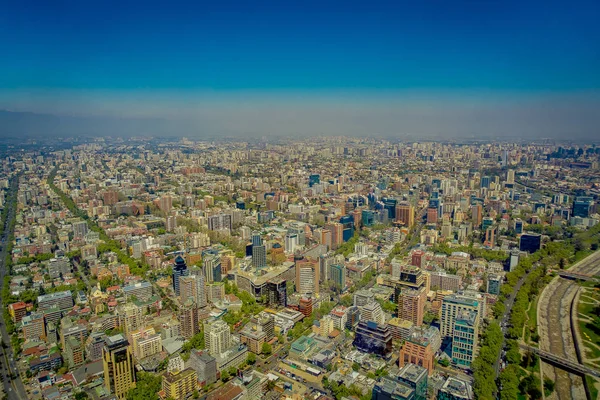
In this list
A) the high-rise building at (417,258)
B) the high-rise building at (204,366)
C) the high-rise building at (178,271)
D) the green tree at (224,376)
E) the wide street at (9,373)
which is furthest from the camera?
the high-rise building at (417,258)

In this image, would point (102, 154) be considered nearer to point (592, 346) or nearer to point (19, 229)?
point (19, 229)

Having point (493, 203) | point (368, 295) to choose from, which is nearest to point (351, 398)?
point (368, 295)

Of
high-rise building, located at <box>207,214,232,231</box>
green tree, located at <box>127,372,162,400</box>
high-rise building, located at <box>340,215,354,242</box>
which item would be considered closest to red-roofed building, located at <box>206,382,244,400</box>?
green tree, located at <box>127,372,162,400</box>

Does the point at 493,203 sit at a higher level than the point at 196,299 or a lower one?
higher

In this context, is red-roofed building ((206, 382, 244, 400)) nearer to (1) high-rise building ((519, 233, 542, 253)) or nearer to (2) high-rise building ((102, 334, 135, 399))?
(2) high-rise building ((102, 334, 135, 399))

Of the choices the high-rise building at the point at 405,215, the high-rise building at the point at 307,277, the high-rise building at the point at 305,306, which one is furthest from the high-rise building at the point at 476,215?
the high-rise building at the point at 305,306

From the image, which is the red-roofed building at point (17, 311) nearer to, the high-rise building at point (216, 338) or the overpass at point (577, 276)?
the high-rise building at point (216, 338)
